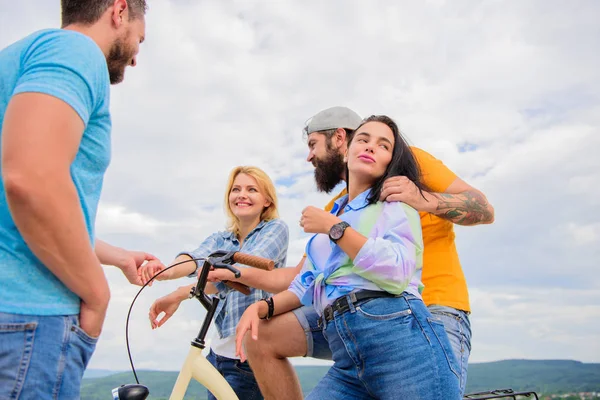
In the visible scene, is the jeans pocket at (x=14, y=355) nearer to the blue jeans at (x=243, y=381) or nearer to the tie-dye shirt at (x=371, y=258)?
the tie-dye shirt at (x=371, y=258)

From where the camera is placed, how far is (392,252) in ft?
8.62

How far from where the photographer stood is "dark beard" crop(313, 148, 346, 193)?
538cm

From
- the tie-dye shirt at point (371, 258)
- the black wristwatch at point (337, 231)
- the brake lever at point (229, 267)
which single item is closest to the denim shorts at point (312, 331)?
the tie-dye shirt at point (371, 258)

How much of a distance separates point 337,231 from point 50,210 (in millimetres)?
1402

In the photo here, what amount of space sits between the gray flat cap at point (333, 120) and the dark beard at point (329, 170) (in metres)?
0.26

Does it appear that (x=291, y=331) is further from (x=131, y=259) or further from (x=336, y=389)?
(x=131, y=259)

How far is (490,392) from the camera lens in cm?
398

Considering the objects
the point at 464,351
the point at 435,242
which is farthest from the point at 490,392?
the point at 435,242

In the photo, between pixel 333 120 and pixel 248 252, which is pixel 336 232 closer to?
pixel 248 252

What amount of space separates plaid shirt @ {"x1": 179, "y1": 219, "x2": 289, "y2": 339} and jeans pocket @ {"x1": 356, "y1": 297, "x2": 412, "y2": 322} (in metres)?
1.58

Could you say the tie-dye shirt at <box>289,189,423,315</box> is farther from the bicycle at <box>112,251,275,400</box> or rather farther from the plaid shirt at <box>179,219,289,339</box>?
the plaid shirt at <box>179,219,289,339</box>

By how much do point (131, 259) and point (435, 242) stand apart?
1.86m

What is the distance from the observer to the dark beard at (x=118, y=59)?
2.22 meters

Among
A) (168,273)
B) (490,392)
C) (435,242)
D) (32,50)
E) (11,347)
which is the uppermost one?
(32,50)
